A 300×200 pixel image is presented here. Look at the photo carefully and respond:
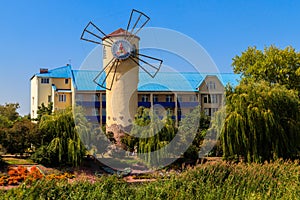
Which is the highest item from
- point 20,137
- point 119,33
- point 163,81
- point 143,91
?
point 119,33

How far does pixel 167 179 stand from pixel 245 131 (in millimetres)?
9126

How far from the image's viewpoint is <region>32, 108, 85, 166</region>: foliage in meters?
20.5

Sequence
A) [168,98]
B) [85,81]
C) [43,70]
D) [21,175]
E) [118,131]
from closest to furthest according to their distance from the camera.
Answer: [21,175], [118,131], [85,81], [43,70], [168,98]

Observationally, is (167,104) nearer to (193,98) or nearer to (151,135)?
(193,98)

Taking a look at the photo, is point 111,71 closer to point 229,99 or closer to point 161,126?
point 161,126

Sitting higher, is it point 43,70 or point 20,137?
point 43,70

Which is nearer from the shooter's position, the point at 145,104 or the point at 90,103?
the point at 90,103

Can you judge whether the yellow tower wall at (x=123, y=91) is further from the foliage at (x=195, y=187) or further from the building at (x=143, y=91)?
the foliage at (x=195, y=187)

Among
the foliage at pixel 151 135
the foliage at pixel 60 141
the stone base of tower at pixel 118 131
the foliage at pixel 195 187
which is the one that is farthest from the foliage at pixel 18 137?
the foliage at pixel 195 187

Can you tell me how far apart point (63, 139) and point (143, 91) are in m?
17.7

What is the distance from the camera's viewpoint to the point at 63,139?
2100 centimetres

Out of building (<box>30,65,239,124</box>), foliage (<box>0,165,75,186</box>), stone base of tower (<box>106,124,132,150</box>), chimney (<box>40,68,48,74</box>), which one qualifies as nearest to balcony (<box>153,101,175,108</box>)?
building (<box>30,65,239,124</box>)

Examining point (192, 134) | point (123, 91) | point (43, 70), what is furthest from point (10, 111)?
point (192, 134)

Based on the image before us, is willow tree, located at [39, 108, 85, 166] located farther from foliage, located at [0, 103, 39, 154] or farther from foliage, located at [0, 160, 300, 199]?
foliage, located at [0, 160, 300, 199]
